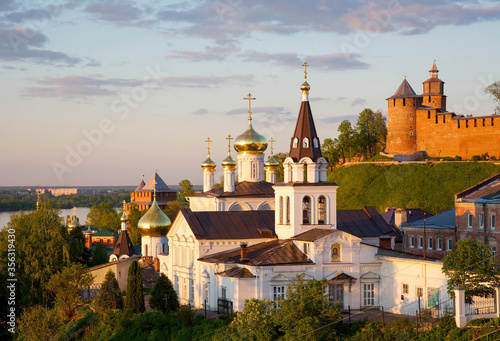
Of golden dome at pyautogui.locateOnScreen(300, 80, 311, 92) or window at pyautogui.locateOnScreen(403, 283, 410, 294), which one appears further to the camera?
golden dome at pyautogui.locateOnScreen(300, 80, 311, 92)

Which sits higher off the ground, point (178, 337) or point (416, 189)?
point (416, 189)

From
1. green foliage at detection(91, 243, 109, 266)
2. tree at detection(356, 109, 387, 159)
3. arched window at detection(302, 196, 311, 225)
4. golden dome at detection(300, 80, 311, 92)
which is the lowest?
green foliage at detection(91, 243, 109, 266)

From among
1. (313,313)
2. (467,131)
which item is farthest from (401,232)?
(467,131)

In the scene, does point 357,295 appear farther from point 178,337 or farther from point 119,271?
point 119,271

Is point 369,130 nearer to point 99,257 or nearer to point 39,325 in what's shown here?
point 99,257

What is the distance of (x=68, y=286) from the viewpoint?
3375 cm

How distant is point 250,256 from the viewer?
95.4 feet

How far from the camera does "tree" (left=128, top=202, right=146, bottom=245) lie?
2399 inches

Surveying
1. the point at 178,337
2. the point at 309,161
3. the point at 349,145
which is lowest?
the point at 178,337

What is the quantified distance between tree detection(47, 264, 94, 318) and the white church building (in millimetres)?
3469

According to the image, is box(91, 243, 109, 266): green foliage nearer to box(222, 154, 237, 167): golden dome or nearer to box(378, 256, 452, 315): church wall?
box(222, 154, 237, 167): golden dome

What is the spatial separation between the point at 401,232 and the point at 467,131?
29466 millimetres

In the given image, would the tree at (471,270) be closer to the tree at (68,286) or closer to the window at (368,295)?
A: the window at (368,295)

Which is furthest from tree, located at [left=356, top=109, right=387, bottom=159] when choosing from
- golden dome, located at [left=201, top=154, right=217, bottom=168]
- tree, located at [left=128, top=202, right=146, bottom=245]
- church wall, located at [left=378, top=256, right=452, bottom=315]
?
church wall, located at [left=378, top=256, right=452, bottom=315]
